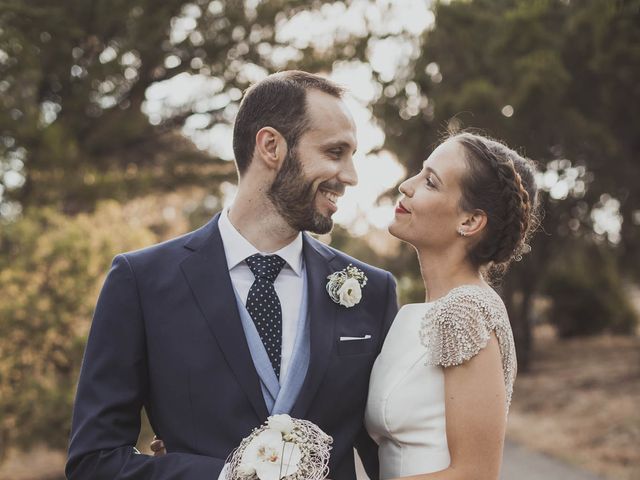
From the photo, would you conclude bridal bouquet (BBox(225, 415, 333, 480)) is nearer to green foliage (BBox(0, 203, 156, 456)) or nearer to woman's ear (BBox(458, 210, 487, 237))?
woman's ear (BBox(458, 210, 487, 237))

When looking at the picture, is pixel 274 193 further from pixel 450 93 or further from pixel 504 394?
pixel 450 93

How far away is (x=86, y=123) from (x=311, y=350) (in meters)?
10.3

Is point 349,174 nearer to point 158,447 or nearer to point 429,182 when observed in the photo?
point 429,182

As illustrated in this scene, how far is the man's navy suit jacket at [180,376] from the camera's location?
7.93 ft

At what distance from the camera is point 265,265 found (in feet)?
8.96

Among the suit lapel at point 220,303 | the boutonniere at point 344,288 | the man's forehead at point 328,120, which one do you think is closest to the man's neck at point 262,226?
the suit lapel at point 220,303

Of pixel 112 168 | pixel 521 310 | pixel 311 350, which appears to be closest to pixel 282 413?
pixel 311 350

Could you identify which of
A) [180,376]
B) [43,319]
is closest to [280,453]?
[180,376]

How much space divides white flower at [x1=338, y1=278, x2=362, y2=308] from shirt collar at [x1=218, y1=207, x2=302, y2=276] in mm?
188

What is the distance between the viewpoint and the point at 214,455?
2467 millimetres

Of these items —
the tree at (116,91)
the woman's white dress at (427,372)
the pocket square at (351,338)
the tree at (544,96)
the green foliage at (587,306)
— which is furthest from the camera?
the green foliage at (587,306)

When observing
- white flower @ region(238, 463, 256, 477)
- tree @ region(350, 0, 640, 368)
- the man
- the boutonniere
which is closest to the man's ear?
the man

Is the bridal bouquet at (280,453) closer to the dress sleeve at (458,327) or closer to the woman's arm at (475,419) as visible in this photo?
the woman's arm at (475,419)

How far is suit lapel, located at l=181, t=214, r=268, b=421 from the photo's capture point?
249cm
